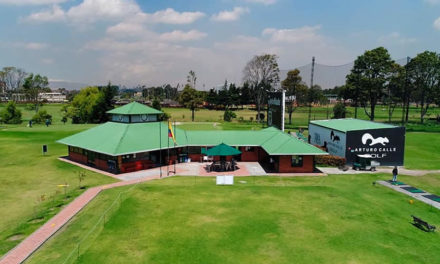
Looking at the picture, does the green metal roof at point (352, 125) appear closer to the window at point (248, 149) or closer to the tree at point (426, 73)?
the window at point (248, 149)

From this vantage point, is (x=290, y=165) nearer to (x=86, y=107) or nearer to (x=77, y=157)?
(x=77, y=157)

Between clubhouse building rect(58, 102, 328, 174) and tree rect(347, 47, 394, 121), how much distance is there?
41.0 metres

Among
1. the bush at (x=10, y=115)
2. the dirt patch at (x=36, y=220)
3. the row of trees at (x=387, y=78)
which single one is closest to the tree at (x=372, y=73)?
the row of trees at (x=387, y=78)

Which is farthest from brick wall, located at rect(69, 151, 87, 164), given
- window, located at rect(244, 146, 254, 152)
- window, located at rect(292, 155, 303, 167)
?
window, located at rect(292, 155, 303, 167)

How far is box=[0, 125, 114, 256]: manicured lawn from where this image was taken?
61.0 feet

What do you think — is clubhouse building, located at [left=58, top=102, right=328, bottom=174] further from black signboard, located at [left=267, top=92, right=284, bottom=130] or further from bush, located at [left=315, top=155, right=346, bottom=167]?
black signboard, located at [left=267, top=92, right=284, bottom=130]

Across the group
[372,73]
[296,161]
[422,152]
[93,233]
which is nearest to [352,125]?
[296,161]

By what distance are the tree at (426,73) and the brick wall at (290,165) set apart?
61505 millimetres

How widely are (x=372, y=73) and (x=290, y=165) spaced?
4952cm

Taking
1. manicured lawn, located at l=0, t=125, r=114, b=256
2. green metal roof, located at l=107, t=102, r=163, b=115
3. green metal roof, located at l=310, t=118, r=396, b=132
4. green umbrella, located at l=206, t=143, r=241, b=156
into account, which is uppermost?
green metal roof, located at l=107, t=102, r=163, b=115

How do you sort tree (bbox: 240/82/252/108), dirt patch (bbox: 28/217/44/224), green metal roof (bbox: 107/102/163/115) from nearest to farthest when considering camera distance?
dirt patch (bbox: 28/217/44/224), green metal roof (bbox: 107/102/163/115), tree (bbox: 240/82/252/108)

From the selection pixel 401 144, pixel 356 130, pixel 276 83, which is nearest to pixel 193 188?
pixel 356 130

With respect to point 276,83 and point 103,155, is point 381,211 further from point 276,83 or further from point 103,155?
point 276,83

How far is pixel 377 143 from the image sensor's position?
3419 centimetres
